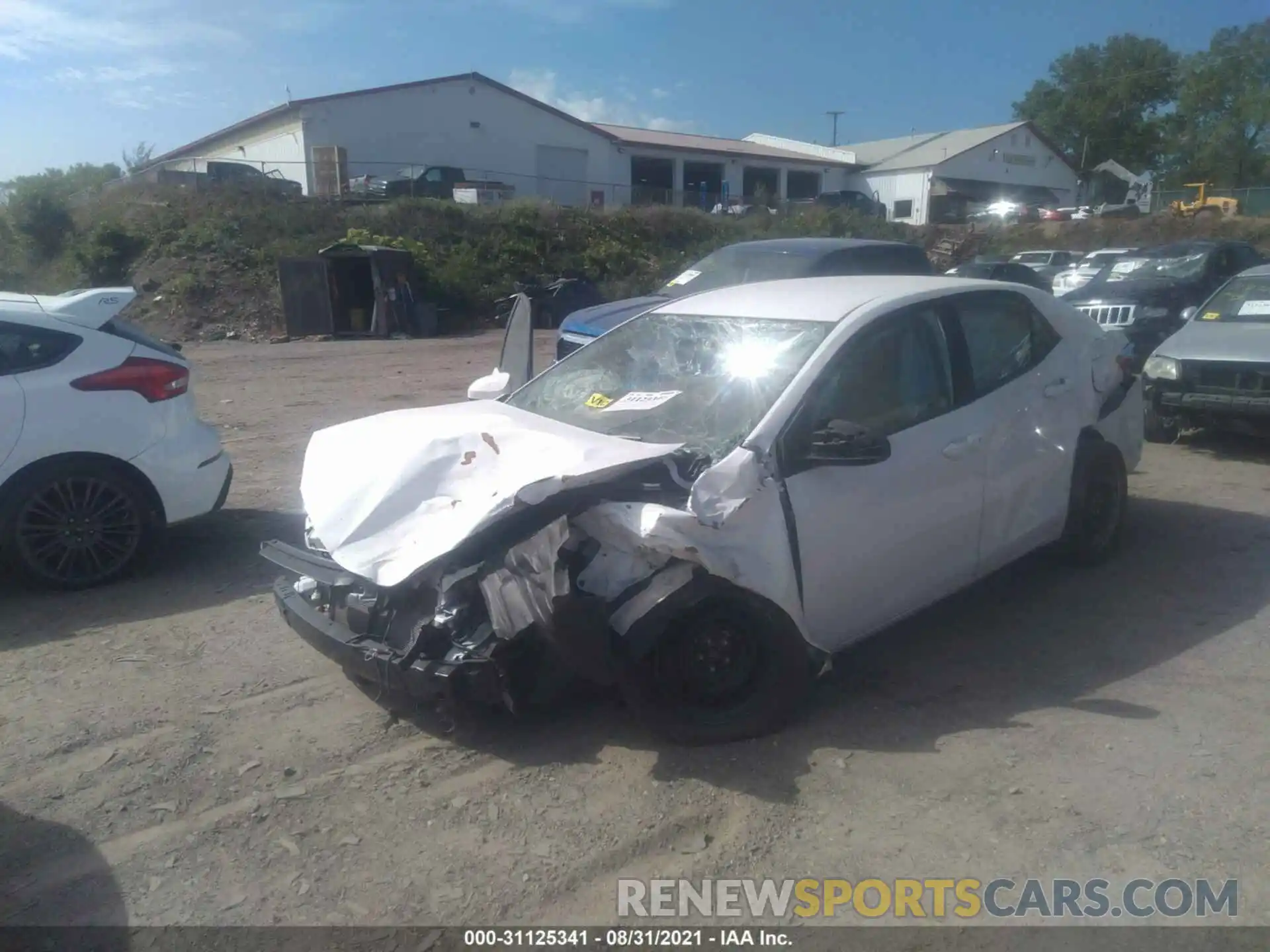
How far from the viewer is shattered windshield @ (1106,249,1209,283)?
44.7ft

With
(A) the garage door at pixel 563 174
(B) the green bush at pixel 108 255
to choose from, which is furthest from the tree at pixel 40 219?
(A) the garage door at pixel 563 174

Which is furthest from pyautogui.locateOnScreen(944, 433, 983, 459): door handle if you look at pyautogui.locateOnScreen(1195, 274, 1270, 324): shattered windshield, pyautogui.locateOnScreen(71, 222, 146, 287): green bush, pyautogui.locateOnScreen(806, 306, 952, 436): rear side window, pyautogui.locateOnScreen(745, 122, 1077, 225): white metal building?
pyautogui.locateOnScreen(745, 122, 1077, 225): white metal building

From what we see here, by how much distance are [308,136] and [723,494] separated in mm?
40231

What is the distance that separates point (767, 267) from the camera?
33.5ft

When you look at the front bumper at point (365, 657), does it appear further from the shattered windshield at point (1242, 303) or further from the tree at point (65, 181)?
the tree at point (65, 181)

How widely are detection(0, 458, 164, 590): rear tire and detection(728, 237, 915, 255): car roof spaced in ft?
21.8

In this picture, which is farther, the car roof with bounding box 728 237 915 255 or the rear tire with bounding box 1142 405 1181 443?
the car roof with bounding box 728 237 915 255

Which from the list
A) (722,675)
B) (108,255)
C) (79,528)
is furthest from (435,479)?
(108,255)

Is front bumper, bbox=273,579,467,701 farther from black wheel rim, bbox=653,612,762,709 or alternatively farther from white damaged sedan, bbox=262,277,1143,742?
black wheel rim, bbox=653,612,762,709

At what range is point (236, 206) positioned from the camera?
28750mm

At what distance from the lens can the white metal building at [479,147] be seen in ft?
131

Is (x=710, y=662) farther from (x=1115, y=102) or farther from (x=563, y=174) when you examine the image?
(x=1115, y=102)

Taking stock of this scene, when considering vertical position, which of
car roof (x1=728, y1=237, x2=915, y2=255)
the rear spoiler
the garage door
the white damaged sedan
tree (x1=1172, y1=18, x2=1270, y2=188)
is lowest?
the white damaged sedan

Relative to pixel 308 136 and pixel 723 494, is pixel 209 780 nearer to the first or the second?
pixel 723 494
